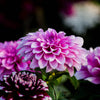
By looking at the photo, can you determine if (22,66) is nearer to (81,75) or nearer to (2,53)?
(2,53)

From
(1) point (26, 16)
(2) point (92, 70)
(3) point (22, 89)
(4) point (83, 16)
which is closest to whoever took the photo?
(3) point (22, 89)

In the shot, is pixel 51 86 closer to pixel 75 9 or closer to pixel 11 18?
pixel 11 18

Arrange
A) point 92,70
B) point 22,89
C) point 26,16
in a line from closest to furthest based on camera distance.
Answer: point 22,89
point 92,70
point 26,16

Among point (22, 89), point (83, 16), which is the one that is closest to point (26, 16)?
point (83, 16)

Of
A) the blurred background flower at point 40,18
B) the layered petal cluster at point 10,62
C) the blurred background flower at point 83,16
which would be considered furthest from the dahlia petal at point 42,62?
the blurred background flower at point 83,16

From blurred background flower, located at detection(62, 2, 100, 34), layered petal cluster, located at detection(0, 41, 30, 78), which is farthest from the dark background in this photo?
layered petal cluster, located at detection(0, 41, 30, 78)

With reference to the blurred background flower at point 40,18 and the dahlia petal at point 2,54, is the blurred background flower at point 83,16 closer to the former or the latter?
the blurred background flower at point 40,18

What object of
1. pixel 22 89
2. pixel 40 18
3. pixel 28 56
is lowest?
pixel 22 89
